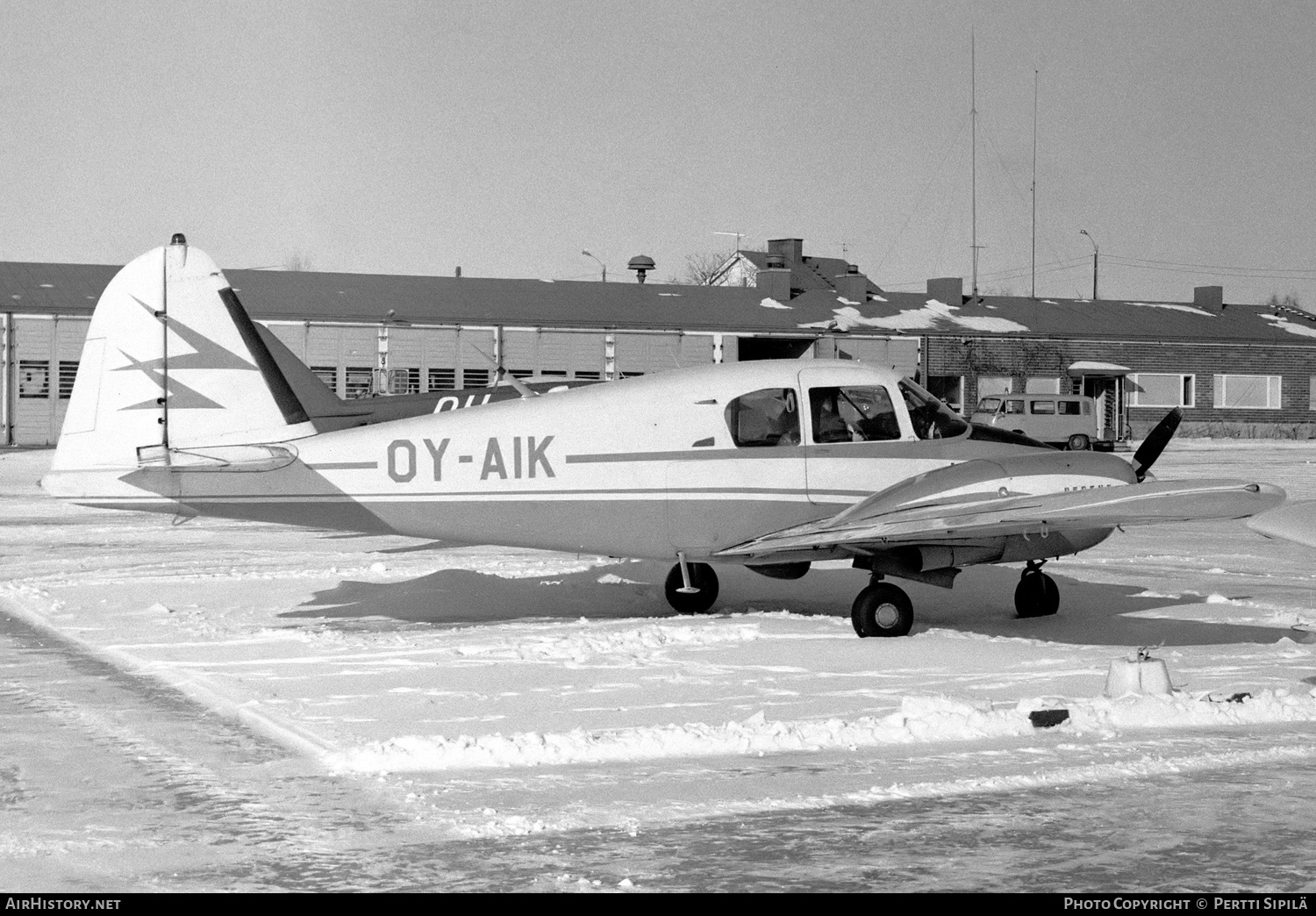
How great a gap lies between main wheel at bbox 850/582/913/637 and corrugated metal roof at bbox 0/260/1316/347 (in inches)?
1539

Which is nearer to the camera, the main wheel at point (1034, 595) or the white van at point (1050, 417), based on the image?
the main wheel at point (1034, 595)

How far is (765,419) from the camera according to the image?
38.3ft

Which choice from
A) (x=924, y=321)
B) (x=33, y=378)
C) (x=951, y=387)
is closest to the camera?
(x=33, y=378)

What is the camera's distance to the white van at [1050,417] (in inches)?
1758

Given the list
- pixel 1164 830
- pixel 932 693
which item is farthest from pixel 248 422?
pixel 1164 830

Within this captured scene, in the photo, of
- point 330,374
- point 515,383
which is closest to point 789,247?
point 330,374

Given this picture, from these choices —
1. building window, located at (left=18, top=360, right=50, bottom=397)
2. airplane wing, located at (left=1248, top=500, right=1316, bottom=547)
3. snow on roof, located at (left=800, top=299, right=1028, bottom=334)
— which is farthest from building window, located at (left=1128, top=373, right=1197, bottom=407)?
airplane wing, located at (left=1248, top=500, right=1316, bottom=547)

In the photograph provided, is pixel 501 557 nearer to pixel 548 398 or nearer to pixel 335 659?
pixel 548 398

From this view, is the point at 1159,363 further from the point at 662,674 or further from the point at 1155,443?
the point at 662,674

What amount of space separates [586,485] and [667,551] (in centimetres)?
87

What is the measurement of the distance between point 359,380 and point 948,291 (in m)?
25.7

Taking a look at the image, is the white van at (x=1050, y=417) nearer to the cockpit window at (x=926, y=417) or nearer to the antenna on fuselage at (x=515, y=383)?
the antenna on fuselage at (x=515, y=383)

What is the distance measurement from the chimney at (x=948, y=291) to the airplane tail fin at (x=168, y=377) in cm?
5183

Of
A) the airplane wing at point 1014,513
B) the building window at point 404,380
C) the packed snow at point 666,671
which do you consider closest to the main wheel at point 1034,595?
the packed snow at point 666,671
